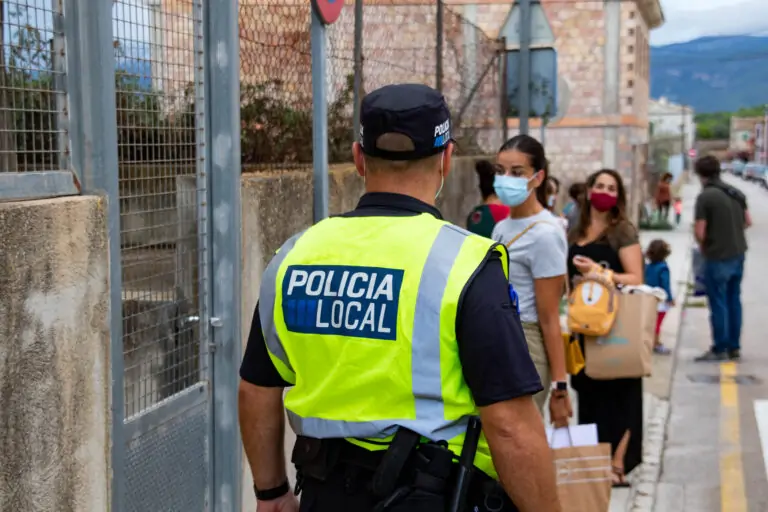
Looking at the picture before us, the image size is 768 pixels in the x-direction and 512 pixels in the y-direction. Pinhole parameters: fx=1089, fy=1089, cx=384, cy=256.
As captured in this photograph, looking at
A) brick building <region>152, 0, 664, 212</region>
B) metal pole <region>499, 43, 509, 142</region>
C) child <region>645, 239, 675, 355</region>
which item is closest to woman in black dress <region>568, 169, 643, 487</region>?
brick building <region>152, 0, 664, 212</region>

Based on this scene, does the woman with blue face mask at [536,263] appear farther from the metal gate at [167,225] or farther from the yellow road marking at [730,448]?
the yellow road marking at [730,448]

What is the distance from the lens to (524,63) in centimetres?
958

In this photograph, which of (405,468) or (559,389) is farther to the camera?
(559,389)

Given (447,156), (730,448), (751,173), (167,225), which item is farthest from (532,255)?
(751,173)

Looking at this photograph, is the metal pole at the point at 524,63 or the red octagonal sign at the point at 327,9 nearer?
the red octagonal sign at the point at 327,9

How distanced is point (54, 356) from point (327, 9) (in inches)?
82.8

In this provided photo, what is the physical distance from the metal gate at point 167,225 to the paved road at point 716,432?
2.90 m

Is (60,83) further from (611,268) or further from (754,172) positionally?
(754,172)

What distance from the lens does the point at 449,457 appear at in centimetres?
231

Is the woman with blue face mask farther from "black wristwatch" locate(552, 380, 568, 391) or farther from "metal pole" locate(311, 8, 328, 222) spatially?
"metal pole" locate(311, 8, 328, 222)

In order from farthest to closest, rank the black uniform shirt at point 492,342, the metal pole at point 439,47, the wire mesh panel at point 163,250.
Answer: the metal pole at point 439,47
the wire mesh panel at point 163,250
the black uniform shirt at point 492,342

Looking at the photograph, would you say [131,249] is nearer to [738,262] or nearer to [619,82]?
[738,262]

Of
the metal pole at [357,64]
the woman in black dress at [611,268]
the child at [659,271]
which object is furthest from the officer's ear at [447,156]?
the child at [659,271]

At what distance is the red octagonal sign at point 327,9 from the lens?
14.5ft
